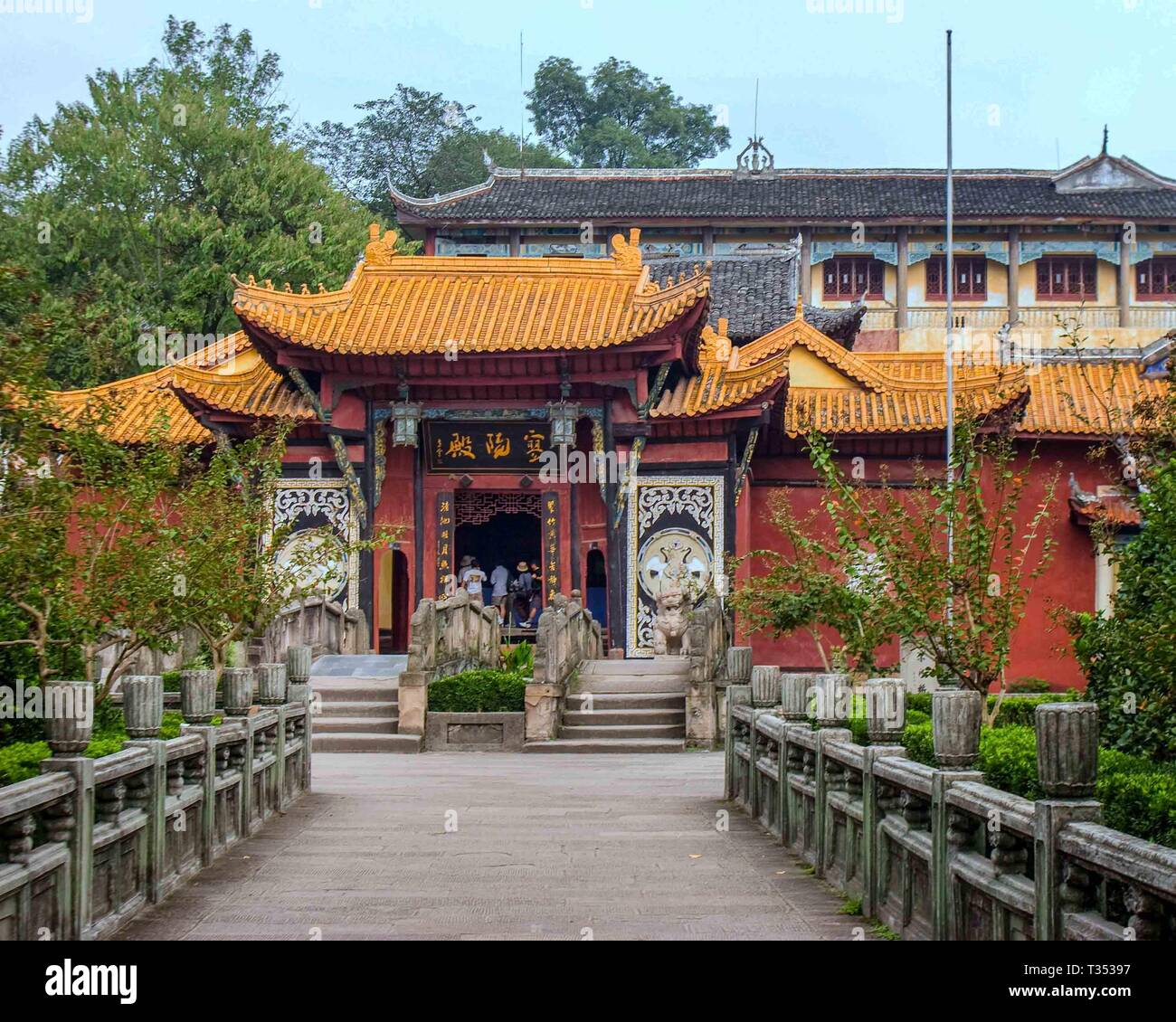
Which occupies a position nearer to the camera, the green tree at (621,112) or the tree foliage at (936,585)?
the tree foliage at (936,585)

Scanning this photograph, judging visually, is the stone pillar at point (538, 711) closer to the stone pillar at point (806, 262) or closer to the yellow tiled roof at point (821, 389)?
the yellow tiled roof at point (821, 389)

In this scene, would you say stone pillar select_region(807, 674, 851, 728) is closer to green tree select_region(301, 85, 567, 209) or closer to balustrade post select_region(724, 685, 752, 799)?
balustrade post select_region(724, 685, 752, 799)

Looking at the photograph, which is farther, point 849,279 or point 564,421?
point 849,279

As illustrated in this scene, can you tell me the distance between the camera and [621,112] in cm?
6931

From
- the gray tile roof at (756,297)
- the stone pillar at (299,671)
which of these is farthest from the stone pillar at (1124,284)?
the stone pillar at (299,671)

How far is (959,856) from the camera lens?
636cm

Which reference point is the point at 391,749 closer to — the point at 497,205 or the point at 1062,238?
the point at 497,205

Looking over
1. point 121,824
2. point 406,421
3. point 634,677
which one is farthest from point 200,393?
point 121,824

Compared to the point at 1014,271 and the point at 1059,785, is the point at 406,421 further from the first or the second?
the point at 1014,271

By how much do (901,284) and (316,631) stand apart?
2345 cm

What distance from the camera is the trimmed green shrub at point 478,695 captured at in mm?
19578

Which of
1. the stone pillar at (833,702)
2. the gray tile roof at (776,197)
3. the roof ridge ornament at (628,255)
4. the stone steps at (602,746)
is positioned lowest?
the stone steps at (602,746)

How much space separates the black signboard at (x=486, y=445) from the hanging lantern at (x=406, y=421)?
528mm
